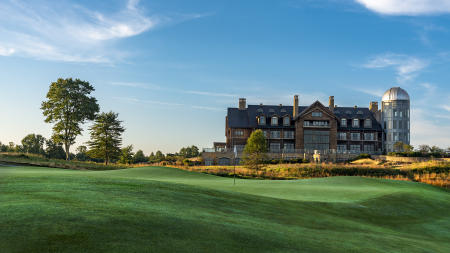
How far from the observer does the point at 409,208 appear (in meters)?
16.4

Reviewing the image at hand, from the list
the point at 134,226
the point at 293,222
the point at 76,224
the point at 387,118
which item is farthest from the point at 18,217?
the point at 387,118

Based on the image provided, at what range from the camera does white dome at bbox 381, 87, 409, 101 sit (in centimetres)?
8219

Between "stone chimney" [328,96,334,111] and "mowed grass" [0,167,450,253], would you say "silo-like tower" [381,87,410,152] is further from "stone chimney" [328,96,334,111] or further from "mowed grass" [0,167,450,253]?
"mowed grass" [0,167,450,253]

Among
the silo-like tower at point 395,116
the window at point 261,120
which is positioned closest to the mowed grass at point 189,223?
the window at point 261,120

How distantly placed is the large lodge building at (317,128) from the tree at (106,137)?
680 inches

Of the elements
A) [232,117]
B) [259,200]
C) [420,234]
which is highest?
[232,117]

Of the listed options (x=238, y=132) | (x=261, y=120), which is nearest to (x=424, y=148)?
(x=261, y=120)

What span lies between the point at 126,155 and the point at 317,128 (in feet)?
118

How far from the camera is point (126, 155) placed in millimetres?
66188

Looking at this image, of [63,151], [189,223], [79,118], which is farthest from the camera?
[63,151]

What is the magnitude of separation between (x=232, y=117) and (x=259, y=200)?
62865mm

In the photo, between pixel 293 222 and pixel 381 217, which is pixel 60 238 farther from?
pixel 381 217

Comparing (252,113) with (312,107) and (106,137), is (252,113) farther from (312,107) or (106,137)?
(106,137)

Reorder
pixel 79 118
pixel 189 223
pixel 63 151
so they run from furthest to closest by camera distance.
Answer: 1. pixel 63 151
2. pixel 79 118
3. pixel 189 223
